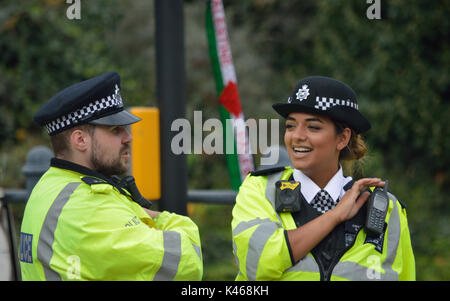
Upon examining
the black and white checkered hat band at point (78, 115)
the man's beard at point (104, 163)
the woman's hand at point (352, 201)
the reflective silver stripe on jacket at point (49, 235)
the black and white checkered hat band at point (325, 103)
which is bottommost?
the reflective silver stripe on jacket at point (49, 235)

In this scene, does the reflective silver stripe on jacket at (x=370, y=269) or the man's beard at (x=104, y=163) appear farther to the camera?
Result: the man's beard at (x=104, y=163)

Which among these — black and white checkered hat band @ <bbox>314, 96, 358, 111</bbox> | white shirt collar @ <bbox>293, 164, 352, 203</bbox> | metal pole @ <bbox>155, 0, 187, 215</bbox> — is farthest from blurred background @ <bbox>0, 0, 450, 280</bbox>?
black and white checkered hat band @ <bbox>314, 96, 358, 111</bbox>

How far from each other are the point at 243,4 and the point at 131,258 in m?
13.1

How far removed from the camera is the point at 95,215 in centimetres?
247

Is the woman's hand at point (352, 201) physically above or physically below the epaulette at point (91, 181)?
below

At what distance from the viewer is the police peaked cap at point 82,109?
2.64m

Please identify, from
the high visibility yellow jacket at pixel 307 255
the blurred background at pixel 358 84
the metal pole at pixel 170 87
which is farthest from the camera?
the blurred background at pixel 358 84

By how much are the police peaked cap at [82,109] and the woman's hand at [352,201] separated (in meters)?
1.00

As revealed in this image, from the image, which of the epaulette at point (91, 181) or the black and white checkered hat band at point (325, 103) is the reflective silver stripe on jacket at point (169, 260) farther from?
the black and white checkered hat band at point (325, 103)

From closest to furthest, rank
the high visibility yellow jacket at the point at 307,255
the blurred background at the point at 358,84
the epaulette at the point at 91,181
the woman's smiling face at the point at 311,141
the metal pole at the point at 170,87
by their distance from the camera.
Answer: the high visibility yellow jacket at the point at 307,255 < the epaulette at the point at 91,181 < the woman's smiling face at the point at 311,141 < the metal pole at the point at 170,87 < the blurred background at the point at 358,84

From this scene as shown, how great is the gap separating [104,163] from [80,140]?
0.48ft

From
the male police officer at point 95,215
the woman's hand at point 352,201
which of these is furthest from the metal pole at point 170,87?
the woman's hand at point 352,201
